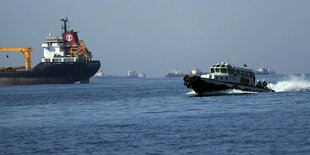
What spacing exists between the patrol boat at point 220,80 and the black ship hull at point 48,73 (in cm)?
9366

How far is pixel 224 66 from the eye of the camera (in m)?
59.8

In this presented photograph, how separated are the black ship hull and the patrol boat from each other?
9366cm

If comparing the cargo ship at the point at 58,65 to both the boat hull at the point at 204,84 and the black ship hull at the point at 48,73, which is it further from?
the boat hull at the point at 204,84

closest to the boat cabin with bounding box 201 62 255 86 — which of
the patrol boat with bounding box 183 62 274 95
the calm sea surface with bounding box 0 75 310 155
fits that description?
the patrol boat with bounding box 183 62 274 95

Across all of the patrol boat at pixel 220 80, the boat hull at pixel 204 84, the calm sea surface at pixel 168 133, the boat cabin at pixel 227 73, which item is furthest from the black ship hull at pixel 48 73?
the calm sea surface at pixel 168 133

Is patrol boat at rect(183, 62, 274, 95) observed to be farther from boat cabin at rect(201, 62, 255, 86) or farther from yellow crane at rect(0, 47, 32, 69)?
yellow crane at rect(0, 47, 32, 69)

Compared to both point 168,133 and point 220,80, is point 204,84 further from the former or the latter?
point 168,133

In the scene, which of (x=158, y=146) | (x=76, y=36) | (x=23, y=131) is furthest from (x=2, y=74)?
(x=158, y=146)

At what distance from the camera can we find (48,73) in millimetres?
147000

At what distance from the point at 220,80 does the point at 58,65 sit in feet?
316

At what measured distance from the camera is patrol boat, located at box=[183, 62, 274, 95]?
58.0m

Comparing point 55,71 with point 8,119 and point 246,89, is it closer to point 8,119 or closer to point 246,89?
point 246,89

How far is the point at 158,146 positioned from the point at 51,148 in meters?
5.71

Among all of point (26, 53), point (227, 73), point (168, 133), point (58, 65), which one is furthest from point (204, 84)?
point (26, 53)
